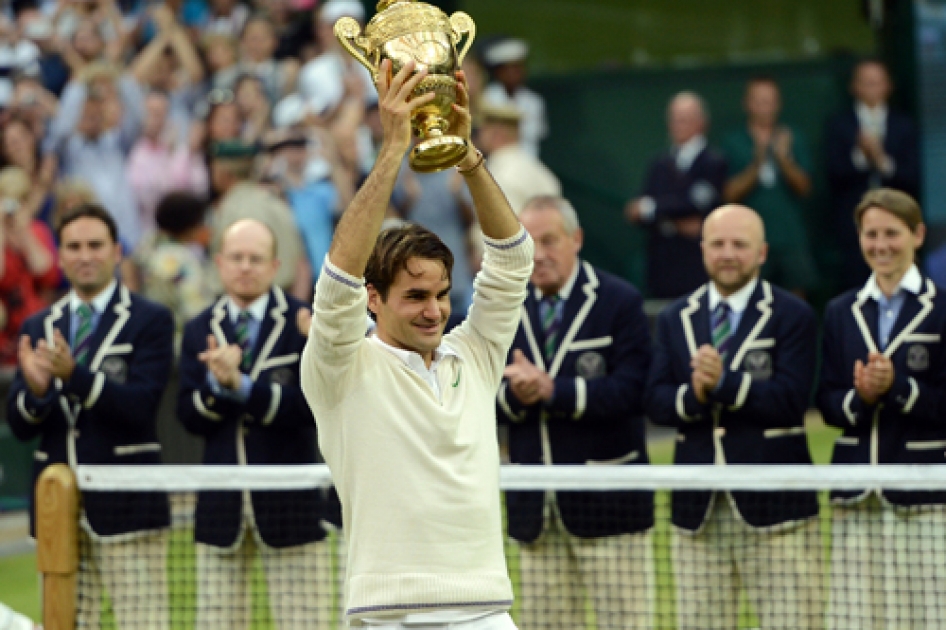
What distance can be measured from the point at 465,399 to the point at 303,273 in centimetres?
770

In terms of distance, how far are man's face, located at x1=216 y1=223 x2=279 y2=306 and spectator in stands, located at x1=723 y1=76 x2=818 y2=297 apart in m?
6.81

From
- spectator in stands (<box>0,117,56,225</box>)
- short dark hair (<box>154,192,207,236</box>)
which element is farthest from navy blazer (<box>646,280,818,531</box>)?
spectator in stands (<box>0,117,56,225</box>)

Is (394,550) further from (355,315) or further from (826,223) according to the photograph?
(826,223)

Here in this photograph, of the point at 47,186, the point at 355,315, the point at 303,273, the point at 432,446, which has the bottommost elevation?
the point at 432,446

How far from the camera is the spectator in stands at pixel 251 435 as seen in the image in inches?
305

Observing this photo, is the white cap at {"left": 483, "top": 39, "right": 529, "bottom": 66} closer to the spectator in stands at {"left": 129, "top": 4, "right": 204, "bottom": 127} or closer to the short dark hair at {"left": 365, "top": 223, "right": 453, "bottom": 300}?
the spectator in stands at {"left": 129, "top": 4, "right": 204, "bottom": 127}

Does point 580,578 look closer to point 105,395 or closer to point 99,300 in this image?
point 105,395

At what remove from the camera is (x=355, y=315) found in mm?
4852

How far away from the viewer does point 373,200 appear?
484 cm

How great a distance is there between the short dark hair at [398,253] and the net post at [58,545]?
8.04ft

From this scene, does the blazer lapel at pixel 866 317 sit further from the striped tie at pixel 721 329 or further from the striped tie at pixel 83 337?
the striped tie at pixel 83 337

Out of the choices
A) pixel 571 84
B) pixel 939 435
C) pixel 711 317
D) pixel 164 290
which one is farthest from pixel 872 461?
pixel 571 84

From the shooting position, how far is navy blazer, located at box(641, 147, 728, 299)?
13758 mm

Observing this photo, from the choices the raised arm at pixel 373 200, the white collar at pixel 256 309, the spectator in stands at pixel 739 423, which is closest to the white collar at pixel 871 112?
the spectator in stands at pixel 739 423
